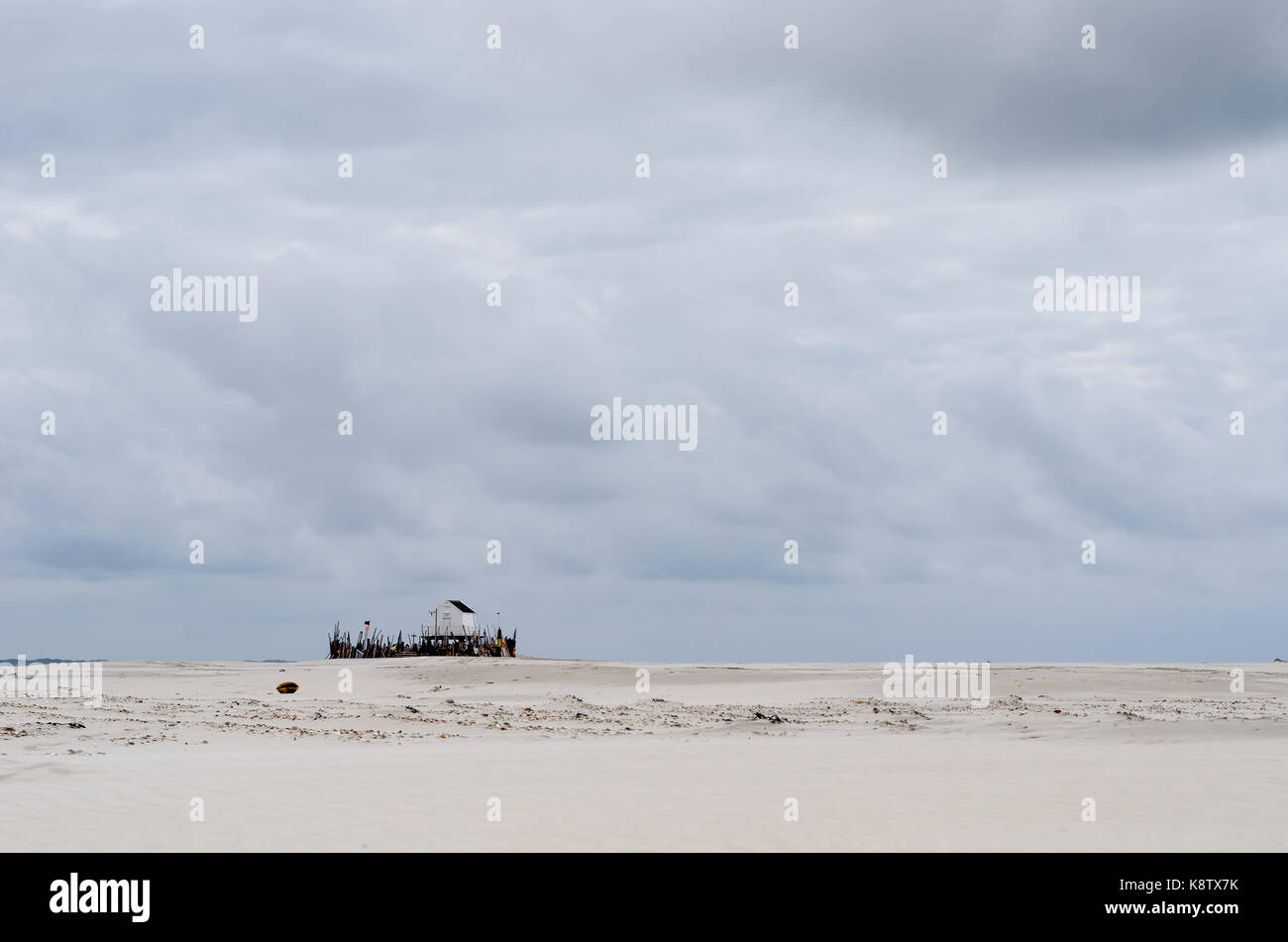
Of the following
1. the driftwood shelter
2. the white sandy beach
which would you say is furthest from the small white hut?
the white sandy beach

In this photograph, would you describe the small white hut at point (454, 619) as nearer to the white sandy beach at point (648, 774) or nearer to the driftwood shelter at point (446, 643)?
the driftwood shelter at point (446, 643)

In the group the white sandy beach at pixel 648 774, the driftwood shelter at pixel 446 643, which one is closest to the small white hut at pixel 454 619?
the driftwood shelter at pixel 446 643

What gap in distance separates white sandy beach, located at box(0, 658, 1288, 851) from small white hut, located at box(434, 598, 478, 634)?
38651 millimetres

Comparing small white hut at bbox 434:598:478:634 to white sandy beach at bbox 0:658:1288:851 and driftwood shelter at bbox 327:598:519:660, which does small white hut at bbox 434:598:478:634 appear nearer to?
driftwood shelter at bbox 327:598:519:660

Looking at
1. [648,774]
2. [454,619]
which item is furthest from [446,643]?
[648,774]

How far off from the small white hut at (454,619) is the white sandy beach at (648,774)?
38651 mm

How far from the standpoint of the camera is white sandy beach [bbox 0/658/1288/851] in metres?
9.70

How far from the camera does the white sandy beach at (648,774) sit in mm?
9703

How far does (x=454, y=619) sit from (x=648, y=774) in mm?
55550

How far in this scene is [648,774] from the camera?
535 inches

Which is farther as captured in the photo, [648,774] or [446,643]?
[446,643]

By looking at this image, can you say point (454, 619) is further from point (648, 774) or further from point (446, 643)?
point (648, 774)
